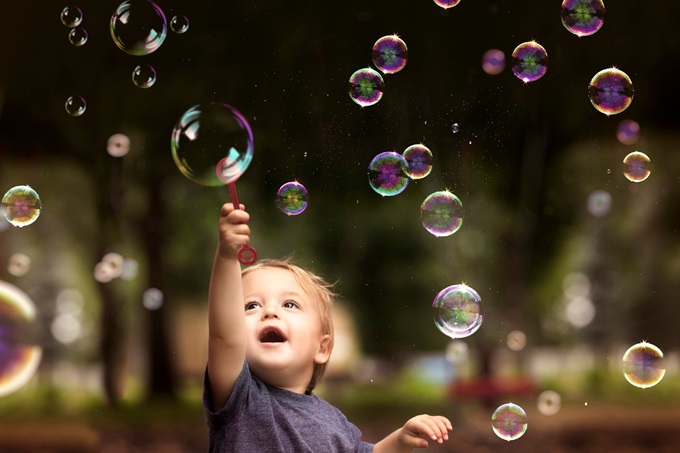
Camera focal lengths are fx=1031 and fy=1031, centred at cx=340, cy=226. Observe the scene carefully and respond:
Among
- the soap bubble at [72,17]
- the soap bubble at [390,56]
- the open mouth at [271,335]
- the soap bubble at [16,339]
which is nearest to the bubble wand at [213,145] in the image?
the open mouth at [271,335]

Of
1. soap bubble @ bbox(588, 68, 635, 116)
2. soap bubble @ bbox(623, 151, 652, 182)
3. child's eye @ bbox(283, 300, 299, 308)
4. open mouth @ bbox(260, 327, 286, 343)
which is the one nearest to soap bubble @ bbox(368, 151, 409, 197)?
soap bubble @ bbox(588, 68, 635, 116)

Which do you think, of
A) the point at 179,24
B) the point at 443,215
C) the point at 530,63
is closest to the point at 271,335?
the point at 443,215

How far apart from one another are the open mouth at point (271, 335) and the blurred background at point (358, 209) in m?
1.82

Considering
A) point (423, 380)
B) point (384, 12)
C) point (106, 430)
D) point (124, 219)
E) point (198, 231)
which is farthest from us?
point (423, 380)

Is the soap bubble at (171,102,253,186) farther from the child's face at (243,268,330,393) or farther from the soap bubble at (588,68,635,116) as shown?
the soap bubble at (588,68,635,116)

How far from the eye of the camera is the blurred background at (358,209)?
7336 mm

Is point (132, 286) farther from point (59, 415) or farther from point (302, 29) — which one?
point (302, 29)

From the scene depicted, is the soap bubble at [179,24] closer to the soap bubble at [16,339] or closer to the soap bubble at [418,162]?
the soap bubble at [418,162]

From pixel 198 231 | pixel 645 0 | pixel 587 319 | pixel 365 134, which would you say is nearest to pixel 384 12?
pixel 365 134

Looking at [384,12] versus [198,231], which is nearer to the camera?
[384,12]

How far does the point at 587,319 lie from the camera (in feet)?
55.1

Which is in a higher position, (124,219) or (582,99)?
(582,99)

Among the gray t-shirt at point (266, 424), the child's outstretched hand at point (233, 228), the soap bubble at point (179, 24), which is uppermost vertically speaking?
the soap bubble at point (179, 24)

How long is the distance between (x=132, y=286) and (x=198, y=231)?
1.33 meters
